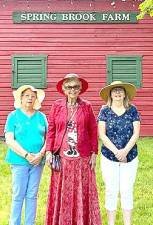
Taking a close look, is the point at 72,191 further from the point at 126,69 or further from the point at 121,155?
the point at 126,69

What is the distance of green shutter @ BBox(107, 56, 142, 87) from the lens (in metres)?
15.8

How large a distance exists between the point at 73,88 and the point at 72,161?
779 millimetres

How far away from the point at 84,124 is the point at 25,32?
35.5 feet

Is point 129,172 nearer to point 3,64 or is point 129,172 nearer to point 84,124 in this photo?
point 84,124

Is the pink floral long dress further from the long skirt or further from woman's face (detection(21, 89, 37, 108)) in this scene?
woman's face (detection(21, 89, 37, 108))

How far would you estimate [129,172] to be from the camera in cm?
554

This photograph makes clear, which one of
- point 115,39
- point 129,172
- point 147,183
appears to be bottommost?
point 147,183

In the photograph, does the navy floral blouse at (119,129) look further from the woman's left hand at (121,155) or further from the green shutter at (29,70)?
the green shutter at (29,70)

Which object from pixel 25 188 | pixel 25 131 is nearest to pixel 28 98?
pixel 25 131

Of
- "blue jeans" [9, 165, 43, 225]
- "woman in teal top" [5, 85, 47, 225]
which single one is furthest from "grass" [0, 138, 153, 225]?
"woman in teal top" [5, 85, 47, 225]

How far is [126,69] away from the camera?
15875 millimetres

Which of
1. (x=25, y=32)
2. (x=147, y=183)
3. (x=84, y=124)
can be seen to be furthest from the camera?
(x=25, y=32)

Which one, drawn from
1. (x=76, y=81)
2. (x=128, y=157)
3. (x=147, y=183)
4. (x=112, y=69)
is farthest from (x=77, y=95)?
(x=112, y=69)

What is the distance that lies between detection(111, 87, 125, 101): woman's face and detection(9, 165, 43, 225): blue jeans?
1.16 m
